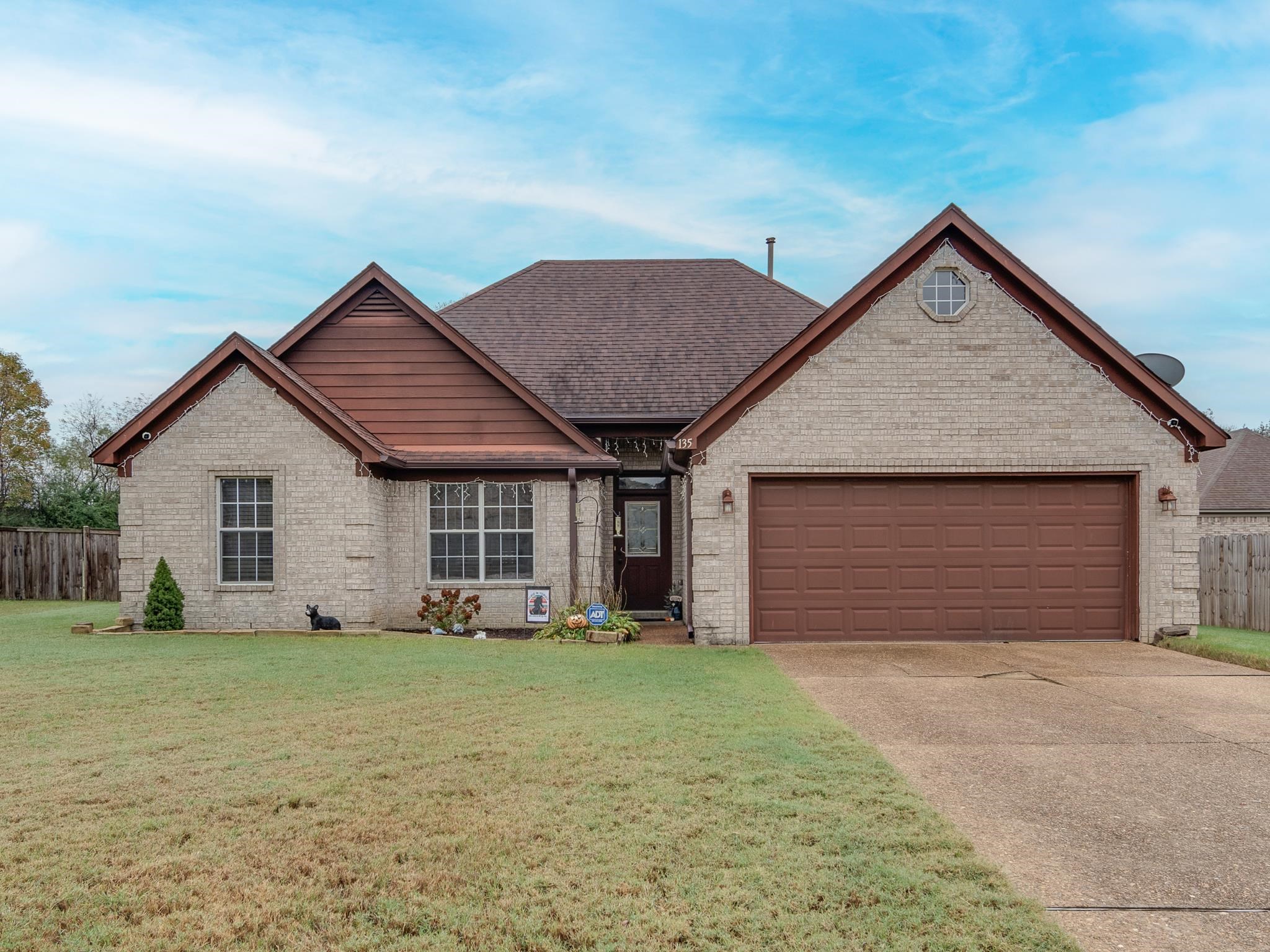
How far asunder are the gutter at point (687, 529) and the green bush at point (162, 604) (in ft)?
26.0

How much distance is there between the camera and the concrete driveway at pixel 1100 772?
4078 mm

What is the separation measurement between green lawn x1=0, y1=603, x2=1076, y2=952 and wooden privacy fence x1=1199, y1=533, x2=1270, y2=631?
11512 millimetres

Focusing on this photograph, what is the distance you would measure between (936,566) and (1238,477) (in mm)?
19480

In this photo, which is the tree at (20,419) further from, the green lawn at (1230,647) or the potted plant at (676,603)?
the green lawn at (1230,647)

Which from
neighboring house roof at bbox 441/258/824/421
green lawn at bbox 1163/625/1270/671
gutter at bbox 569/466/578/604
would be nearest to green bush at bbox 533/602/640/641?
gutter at bbox 569/466/578/604

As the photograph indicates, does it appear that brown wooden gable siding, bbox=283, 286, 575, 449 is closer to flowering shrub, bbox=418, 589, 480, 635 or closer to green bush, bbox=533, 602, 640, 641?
flowering shrub, bbox=418, 589, 480, 635

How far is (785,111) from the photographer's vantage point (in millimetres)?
17219

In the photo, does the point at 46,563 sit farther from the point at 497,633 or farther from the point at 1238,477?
the point at 1238,477

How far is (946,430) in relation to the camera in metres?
13.2

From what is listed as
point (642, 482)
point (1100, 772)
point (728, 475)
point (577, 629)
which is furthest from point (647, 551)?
point (1100, 772)

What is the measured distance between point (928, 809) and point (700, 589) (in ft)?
26.0

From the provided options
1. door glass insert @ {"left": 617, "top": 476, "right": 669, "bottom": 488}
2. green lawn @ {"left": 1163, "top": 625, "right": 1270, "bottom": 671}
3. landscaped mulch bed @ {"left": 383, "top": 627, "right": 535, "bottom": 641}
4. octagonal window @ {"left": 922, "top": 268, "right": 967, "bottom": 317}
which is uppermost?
octagonal window @ {"left": 922, "top": 268, "right": 967, "bottom": 317}

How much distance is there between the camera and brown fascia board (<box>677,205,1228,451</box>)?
13.0 meters

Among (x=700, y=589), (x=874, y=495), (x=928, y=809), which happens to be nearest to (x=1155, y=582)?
(x=874, y=495)
